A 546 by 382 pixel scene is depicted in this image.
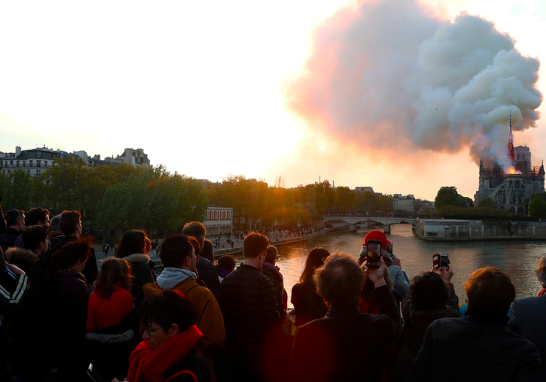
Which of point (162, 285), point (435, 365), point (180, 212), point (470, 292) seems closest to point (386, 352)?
point (435, 365)

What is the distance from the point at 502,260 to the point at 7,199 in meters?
37.9

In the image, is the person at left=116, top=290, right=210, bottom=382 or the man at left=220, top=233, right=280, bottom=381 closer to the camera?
the person at left=116, top=290, right=210, bottom=382

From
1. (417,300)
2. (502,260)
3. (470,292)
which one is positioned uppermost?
(470,292)

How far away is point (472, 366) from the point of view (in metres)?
1.61

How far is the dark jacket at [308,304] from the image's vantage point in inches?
112

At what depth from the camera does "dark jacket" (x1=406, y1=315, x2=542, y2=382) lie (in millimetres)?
1554

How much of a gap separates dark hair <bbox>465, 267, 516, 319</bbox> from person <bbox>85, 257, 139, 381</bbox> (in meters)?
2.18

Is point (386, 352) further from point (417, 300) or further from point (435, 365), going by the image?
point (417, 300)

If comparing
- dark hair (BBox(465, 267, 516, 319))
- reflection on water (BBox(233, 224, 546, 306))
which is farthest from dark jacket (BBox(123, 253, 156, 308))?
reflection on water (BBox(233, 224, 546, 306))

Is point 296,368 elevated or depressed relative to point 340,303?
depressed

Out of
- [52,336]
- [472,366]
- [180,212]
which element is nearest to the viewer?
[472,366]

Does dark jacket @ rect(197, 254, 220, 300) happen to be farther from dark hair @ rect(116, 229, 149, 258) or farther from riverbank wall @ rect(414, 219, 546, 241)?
riverbank wall @ rect(414, 219, 546, 241)

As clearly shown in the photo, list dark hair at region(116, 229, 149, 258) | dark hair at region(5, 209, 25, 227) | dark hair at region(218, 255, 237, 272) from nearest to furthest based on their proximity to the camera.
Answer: dark hair at region(116, 229, 149, 258)
dark hair at region(5, 209, 25, 227)
dark hair at region(218, 255, 237, 272)

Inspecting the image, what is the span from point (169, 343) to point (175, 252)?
0.69 m
